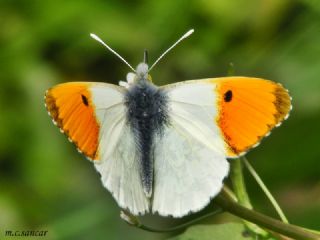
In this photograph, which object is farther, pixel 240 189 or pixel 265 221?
pixel 240 189

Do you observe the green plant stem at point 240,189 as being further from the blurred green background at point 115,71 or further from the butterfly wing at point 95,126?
the blurred green background at point 115,71

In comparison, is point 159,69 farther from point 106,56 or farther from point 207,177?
point 207,177

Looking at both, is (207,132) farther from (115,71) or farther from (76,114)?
(115,71)

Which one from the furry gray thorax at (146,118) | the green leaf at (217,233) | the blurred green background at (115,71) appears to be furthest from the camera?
the blurred green background at (115,71)

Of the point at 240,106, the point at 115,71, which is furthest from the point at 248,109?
the point at 115,71

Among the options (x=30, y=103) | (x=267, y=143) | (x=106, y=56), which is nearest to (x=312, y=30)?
(x=267, y=143)

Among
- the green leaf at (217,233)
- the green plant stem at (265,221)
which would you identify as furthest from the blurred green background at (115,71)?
the green plant stem at (265,221)

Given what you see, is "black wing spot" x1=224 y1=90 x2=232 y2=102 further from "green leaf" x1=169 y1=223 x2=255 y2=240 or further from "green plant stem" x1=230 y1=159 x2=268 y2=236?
"green leaf" x1=169 y1=223 x2=255 y2=240
